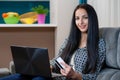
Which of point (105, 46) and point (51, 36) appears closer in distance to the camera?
point (105, 46)

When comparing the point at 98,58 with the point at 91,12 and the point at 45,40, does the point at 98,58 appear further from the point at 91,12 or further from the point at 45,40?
the point at 45,40

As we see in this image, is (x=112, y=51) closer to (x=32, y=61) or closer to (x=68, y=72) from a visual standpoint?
(x=68, y=72)

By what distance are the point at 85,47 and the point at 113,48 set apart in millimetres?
224

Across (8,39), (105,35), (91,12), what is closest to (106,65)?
(105,35)

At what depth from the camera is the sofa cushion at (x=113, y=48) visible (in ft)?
6.45

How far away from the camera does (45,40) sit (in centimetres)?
311

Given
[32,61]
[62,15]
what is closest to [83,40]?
[32,61]

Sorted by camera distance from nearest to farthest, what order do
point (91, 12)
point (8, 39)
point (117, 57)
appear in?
point (117, 57)
point (91, 12)
point (8, 39)

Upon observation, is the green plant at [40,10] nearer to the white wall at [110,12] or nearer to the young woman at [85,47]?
the white wall at [110,12]

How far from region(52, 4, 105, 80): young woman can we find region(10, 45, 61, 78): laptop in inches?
9.2

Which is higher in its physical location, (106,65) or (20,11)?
(20,11)

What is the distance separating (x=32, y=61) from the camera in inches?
68.7

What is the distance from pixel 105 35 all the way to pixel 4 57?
4.67ft

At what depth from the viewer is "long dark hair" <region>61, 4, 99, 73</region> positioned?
77.5 inches
